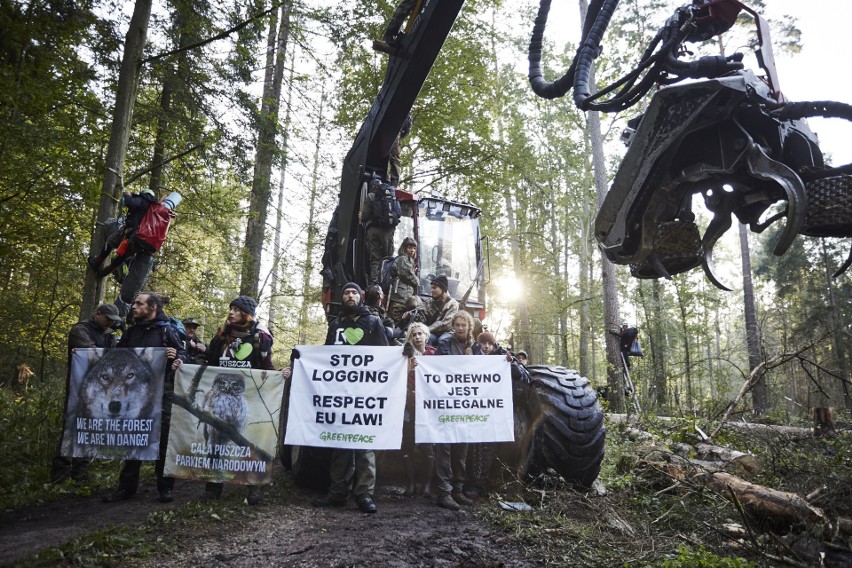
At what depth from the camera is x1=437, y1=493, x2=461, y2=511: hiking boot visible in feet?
15.4

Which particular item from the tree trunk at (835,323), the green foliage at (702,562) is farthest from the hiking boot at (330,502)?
the tree trunk at (835,323)

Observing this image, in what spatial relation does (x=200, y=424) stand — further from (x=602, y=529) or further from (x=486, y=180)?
(x=486, y=180)

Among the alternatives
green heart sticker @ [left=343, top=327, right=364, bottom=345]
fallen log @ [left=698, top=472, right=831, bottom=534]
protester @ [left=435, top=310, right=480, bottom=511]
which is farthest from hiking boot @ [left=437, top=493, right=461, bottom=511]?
fallen log @ [left=698, top=472, right=831, bottom=534]

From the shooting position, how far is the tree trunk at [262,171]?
10.8 meters

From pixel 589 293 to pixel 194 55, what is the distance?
802 inches

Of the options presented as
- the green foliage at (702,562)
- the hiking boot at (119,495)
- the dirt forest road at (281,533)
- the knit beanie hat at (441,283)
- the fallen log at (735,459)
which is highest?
the knit beanie hat at (441,283)

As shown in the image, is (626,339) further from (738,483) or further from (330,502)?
(330,502)

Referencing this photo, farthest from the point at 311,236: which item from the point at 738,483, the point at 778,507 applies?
the point at 778,507

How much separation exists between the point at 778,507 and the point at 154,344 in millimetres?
5504

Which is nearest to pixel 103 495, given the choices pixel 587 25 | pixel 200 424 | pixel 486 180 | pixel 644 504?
pixel 200 424

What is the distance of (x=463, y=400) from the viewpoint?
17.2ft

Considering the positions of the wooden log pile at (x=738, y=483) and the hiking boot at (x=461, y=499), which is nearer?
the wooden log pile at (x=738, y=483)

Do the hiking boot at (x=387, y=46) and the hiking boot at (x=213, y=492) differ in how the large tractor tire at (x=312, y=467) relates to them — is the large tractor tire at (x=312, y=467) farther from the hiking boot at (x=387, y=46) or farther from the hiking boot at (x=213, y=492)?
the hiking boot at (x=387, y=46)

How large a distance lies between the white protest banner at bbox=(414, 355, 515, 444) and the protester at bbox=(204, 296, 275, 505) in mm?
1548
